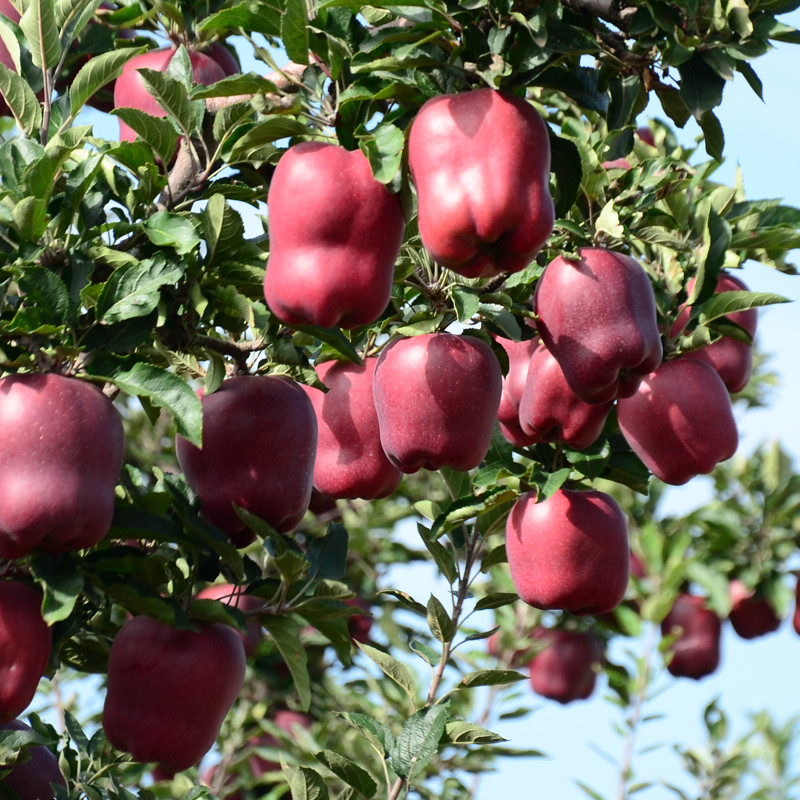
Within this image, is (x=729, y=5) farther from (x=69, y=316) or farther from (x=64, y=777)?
(x=64, y=777)

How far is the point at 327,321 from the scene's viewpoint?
1560 millimetres

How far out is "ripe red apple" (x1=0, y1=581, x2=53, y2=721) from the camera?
1.67 metres

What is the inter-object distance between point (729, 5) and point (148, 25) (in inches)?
51.0

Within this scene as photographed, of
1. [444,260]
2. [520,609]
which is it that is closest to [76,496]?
[444,260]

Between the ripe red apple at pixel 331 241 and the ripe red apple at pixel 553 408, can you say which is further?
the ripe red apple at pixel 553 408

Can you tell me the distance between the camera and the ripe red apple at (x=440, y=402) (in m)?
1.89

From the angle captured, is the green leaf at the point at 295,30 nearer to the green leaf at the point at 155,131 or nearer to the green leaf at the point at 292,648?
the green leaf at the point at 155,131

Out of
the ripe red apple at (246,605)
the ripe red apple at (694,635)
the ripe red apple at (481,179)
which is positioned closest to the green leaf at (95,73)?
the ripe red apple at (481,179)

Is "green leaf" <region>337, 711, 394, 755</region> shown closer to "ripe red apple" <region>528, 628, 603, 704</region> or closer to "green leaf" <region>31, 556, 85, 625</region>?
"green leaf" <region>31, 556, 85, 625</region>

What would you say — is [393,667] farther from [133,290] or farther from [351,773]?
[133,290]

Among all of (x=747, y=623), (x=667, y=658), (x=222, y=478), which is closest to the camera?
(x=222, y=478)

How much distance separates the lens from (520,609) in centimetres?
414

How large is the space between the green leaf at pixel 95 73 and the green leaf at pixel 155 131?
133 millimetres

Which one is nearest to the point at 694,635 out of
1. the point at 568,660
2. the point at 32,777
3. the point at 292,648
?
the point at 568,660
